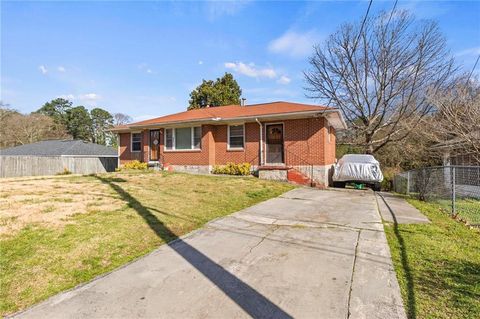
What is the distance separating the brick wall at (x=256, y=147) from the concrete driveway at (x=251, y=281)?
8.35m

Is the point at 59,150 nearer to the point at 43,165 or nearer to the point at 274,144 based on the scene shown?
the point at 43,165

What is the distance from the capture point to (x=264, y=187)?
11422 millimetres

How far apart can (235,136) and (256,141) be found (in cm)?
135

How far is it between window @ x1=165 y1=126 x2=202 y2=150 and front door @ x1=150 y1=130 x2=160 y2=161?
0.84 m

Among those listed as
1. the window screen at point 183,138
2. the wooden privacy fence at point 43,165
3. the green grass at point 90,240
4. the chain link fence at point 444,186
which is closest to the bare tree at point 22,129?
the wooden privacy fence at point 43,165

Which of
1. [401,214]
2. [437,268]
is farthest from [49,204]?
[401,214]

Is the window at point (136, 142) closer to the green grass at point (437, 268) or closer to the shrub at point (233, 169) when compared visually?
the shrub at point (233, 169)

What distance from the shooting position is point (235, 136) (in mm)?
15539

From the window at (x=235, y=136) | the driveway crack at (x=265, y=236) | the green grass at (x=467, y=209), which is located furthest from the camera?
the window at (x=235, y=136)

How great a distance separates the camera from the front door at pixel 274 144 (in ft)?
47.8

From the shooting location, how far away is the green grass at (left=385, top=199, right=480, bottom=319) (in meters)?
2.72

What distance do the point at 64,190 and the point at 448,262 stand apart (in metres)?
9.48

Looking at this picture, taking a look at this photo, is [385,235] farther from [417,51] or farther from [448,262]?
[417,51]

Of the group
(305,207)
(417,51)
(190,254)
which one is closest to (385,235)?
(305,207)
